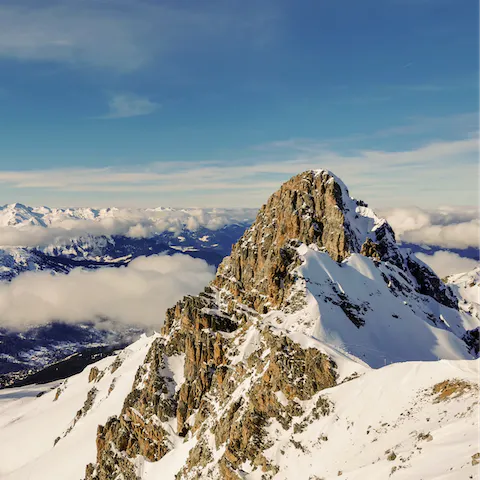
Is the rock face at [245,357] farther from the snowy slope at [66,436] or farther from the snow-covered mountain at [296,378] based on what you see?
the snowy slope at [66,436]

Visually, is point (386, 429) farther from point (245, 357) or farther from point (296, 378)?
point (245, 357)

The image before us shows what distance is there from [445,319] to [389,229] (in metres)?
52.2

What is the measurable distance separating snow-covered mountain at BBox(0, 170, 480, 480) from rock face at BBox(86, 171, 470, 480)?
0.44 meters

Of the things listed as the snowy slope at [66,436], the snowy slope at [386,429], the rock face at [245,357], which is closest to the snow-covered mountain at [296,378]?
the snowy slope at [386,429]

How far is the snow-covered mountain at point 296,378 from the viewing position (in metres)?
46.6

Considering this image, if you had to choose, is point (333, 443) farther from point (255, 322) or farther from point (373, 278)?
point (373, 278)

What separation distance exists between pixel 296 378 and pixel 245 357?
83.7ft

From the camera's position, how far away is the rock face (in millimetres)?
68500

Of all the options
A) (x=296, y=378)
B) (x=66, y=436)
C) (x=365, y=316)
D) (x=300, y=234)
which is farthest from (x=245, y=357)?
(x=66, y=436)

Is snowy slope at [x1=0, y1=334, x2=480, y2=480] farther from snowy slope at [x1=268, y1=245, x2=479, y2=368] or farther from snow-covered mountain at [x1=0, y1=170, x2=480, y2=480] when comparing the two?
snowy slope at [x1=268, y1=245, x2=479, y2=368]

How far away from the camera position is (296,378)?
6962 centimetres

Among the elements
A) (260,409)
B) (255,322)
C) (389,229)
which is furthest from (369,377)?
(389,229)

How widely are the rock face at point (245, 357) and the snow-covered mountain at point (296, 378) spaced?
44 centimetres

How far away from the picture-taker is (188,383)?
356 feet
